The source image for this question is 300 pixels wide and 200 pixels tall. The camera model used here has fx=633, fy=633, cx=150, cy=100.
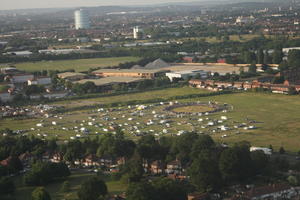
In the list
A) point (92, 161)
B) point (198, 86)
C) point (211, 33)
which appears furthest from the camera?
A: point (211, 33)

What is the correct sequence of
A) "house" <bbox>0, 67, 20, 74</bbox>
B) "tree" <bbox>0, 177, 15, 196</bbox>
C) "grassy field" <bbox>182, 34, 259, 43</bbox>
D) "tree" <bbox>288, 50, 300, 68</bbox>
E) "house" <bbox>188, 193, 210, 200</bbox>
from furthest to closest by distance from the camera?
1. "grassy field" <bbox>182, 34, 259, 43</bbox>
2. "house" <bbox>0, 67, 20, 74</bbox>
3. "tree" <bbox>288, 50, 300, 68</bbox>
4. "tree" <bbox>0, 177, 15, 196</bbox>
5. "house" <bbox>188, 193, 210, 200</bbox>

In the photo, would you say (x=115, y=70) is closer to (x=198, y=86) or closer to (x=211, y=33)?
(x=198, y=86)

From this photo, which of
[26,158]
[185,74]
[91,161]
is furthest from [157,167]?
[185,74]

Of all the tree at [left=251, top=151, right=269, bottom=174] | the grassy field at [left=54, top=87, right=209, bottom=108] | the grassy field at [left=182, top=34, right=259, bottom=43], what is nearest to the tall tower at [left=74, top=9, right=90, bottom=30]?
the grassy field at [left=182, top=34, right=259, bottom=43]

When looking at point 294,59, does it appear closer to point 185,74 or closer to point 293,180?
point 185,74

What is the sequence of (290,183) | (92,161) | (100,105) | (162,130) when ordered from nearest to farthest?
(290,183)
(92,161)
(162,130)
(100,105)

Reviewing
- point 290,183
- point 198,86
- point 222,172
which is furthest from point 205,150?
point 198,86

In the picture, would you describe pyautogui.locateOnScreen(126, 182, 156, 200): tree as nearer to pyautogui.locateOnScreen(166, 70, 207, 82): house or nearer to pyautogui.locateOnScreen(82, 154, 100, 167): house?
pyautogui.locateOnScreen(82, 154, 100, 167): house
